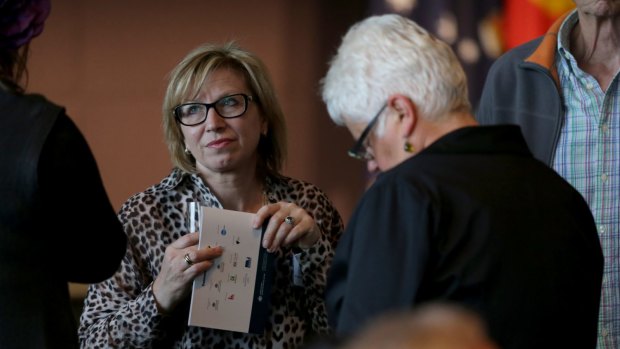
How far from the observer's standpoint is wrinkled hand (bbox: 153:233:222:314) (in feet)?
8.96

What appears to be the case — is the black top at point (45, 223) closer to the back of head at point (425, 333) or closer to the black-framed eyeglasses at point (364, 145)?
the black-framed eyeglasses at point (364, 145)

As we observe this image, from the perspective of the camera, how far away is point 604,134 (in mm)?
2971

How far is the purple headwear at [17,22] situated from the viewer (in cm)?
214

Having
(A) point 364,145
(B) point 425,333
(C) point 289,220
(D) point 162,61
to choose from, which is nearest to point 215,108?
(C) point 289,220

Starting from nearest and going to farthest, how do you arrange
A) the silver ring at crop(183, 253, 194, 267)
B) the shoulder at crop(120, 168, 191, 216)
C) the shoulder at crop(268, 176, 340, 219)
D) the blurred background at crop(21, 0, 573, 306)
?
the silver ring at crop(183, 253, 194, 267) → the shoulder at crop(120, 168, 191, 216) → the shoulder at crop(268, 176, 340, 219) → the blurred background at crop(21, 0, 573, 306)

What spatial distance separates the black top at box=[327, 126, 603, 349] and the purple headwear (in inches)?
29.4

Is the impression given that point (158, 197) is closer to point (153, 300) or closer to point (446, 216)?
point (153, 300)

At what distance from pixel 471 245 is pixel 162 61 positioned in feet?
10.1

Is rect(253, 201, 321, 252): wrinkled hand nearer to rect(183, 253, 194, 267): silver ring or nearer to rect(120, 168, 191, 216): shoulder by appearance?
rect(183, 253, 194, 267): silver ring

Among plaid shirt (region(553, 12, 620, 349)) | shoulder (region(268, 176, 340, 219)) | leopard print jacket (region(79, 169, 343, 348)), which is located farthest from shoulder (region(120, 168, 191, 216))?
plaid shirt (region(553, 12, 620, 349))

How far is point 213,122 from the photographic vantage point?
9.69ft

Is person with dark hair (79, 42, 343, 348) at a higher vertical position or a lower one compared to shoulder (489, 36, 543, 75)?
lower

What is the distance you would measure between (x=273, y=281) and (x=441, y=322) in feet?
5.71

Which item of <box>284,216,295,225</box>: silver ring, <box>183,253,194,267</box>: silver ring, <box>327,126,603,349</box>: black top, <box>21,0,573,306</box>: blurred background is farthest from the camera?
<box>21,0,573,306</box>: blurred background
